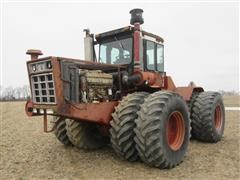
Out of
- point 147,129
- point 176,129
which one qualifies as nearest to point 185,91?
point 176,129

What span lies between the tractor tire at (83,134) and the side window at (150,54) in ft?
6.45

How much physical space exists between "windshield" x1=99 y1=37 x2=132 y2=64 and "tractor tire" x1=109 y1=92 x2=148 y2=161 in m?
1.52

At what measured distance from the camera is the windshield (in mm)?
7285

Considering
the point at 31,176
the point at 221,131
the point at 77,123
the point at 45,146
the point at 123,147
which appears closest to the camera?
the point at 31,176

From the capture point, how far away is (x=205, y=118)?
8422 mm

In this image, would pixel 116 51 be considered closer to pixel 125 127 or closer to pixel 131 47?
pixel 131 47

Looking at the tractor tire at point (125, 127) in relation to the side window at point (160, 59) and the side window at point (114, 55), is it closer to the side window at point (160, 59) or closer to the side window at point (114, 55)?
the side window at point (114, 55)

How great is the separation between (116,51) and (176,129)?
91.6 inches

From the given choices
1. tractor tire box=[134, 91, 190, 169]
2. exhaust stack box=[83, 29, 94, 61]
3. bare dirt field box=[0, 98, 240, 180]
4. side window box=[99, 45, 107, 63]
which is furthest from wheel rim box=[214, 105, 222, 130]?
exhaust stack box=[83, 29, 94, 61]

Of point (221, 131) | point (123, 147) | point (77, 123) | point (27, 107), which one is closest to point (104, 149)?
point (77, 123)

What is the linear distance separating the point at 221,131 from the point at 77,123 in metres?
4.48

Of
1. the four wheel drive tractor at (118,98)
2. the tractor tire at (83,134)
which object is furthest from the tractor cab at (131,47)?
the tractor tire at (83,134)

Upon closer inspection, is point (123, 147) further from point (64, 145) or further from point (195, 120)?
point (195, 120)

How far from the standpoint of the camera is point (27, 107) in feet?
20.4
